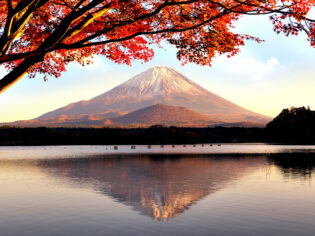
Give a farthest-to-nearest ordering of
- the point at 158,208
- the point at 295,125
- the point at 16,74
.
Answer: the point at 295,125 → the point at 16,74 → the point at 158,208

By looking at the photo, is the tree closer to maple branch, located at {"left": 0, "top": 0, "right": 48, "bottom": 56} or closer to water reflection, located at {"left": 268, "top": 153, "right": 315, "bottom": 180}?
maple branch, located at {"left": 0, "top": 0, "right": 48, "bottom": 56}

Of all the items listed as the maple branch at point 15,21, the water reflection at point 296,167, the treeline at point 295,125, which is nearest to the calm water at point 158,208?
the water reflection at point 296,167

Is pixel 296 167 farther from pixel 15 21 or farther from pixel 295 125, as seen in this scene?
pixel 295 125

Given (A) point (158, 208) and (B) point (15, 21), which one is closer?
(B) point (15, 21)

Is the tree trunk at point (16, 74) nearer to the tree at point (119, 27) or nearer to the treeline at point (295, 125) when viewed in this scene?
the tree at point (119, 27)

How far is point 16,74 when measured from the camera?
1648cm

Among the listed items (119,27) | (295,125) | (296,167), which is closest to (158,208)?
(119,27)

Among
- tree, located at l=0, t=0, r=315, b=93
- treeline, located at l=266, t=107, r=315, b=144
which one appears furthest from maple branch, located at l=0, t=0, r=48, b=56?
treeline, located at l=266, t=107, r=315, b=144

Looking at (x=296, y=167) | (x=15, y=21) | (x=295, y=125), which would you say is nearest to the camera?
(x=15, y=21)

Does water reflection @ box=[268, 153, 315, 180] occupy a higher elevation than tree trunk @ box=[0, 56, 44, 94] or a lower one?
lower

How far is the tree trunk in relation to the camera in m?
16.0

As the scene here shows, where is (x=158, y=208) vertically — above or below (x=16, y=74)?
below

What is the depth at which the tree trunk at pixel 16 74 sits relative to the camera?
1605 centimetres

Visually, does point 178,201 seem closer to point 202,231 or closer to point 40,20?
point 202,231
